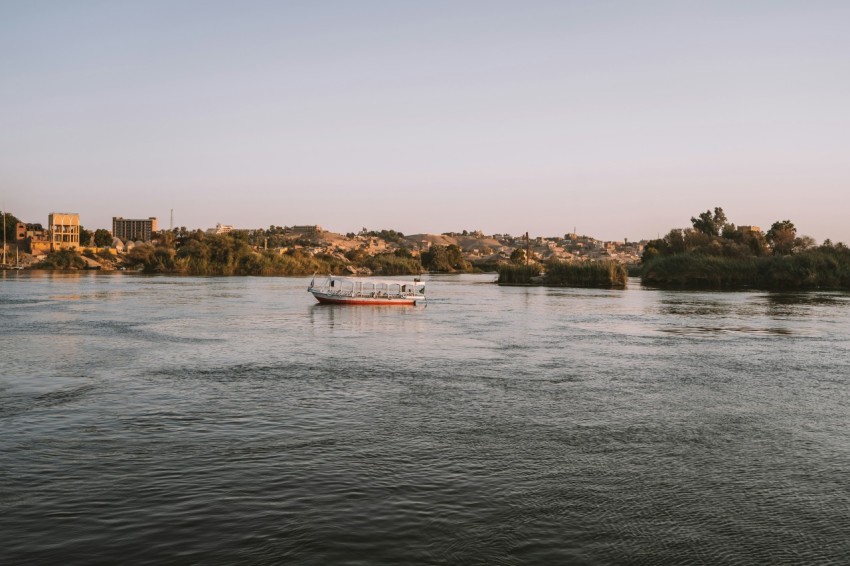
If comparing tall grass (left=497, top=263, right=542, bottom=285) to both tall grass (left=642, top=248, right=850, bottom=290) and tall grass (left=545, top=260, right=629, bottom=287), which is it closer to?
tall grass (left=545, top=260, right=629, bottom=287)

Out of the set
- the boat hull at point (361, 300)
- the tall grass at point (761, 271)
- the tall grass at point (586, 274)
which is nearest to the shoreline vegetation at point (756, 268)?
the tall grass at point (761, 271)

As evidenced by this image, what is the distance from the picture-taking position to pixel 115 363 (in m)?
21.9

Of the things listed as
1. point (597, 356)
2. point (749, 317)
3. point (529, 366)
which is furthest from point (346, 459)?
point (749, 317)

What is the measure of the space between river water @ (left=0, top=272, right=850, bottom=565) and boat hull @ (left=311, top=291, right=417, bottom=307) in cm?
2447

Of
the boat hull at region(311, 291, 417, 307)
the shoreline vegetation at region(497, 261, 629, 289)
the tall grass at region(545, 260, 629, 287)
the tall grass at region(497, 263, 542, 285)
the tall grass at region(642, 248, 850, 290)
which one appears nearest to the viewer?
the boat hull at region(311, 291, 417, 307)

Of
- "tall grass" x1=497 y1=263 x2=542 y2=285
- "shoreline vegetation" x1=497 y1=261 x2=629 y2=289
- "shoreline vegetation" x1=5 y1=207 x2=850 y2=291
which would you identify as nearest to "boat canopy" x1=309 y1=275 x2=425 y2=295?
"tall grass" x1=497 y1=263 x2=542 y2=285

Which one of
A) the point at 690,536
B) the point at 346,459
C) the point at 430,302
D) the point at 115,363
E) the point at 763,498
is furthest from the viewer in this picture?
the point at 430,302

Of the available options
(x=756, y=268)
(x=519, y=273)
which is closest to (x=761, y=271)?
(x=756, y=268)

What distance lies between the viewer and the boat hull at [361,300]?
50.9 meters

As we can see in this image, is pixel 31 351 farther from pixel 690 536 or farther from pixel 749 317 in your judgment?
pixel 749 317

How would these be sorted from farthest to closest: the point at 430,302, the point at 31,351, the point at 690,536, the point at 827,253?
the point at 827,253 → the point at 430,302 → the point at 31,351 → the point at 690,536

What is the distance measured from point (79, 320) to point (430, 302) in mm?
27200

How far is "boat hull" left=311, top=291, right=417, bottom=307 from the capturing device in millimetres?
50875

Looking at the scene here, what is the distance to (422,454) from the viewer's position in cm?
1200
